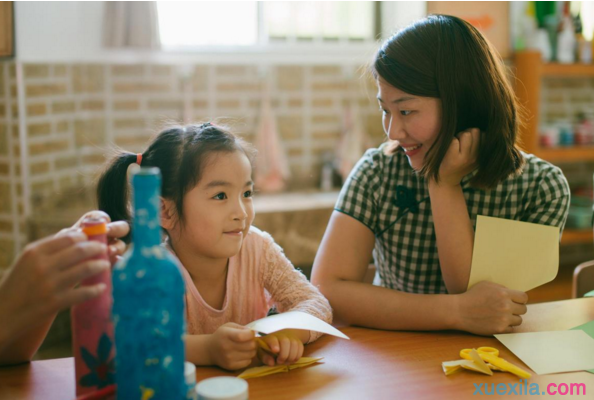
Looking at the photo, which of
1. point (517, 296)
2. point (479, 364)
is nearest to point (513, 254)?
point (517, 296)

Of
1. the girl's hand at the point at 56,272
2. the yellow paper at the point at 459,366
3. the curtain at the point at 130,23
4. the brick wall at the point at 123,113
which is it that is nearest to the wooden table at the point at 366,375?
the yellow paper at the point at 459,366

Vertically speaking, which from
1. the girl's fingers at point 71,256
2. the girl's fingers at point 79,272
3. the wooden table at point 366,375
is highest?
the girl's fingers at point 71,256

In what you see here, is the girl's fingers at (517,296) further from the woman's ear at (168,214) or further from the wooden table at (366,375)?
the woman's ear at (168,214)

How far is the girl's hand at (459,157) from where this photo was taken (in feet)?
4.15

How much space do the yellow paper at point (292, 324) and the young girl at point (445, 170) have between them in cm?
19

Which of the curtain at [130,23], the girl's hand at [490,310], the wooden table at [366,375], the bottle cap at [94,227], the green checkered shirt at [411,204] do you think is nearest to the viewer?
the bottle cap at [94,227]

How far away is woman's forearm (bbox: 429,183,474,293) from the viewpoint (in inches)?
49.4

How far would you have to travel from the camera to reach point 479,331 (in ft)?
3.64

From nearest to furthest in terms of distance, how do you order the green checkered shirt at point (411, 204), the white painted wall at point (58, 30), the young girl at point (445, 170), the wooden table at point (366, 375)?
the wooden table at point (366, 375), the young girl at point (445, 170), the green checkered shirt at point (411, 204), the white painted wall at point (58, 30)

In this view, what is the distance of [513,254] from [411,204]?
1.02 feet

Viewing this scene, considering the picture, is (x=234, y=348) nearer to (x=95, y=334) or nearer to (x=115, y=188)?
(x=95, y=334)

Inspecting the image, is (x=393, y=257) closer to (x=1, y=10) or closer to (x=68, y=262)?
(x=68, y=262)

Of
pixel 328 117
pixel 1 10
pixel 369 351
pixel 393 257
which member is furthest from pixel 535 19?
pixel 369 351

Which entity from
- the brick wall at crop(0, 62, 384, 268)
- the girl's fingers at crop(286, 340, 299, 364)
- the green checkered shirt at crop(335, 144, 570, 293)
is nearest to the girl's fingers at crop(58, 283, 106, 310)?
the girl's fingers at crop(286, 340, 299, 364)
